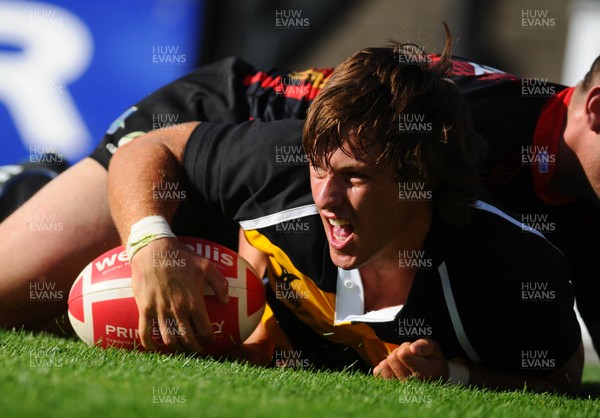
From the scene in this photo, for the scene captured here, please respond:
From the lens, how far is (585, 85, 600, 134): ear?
156 inches

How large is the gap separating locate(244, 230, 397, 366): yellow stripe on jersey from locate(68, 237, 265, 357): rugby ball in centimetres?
10

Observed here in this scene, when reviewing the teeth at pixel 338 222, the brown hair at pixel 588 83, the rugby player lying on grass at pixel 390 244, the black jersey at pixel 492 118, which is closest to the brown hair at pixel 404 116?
the rugby player lying on grass at pixel 390 244

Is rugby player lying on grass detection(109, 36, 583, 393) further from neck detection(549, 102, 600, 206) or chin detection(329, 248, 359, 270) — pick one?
neck detection(549, 102, 600, 206)

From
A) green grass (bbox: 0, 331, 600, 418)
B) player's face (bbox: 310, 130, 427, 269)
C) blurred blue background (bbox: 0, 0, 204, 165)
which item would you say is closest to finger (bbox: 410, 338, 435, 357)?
green grass (bbox: 0, 331, 600, 418)

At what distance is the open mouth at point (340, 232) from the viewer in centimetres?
325

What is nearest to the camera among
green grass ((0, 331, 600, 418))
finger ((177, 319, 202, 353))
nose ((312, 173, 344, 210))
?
green grass ((0, 331, 600, 418))

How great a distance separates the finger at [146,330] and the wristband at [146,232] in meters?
0.25

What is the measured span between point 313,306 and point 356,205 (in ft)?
1.91

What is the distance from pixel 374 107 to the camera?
3250mm

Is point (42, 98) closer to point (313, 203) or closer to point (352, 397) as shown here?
point (313, 203)

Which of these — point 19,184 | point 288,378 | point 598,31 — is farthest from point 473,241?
point 598,31

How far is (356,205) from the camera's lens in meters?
3.21

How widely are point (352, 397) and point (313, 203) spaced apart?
0.90m

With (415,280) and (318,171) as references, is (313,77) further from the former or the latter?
(415,280)
